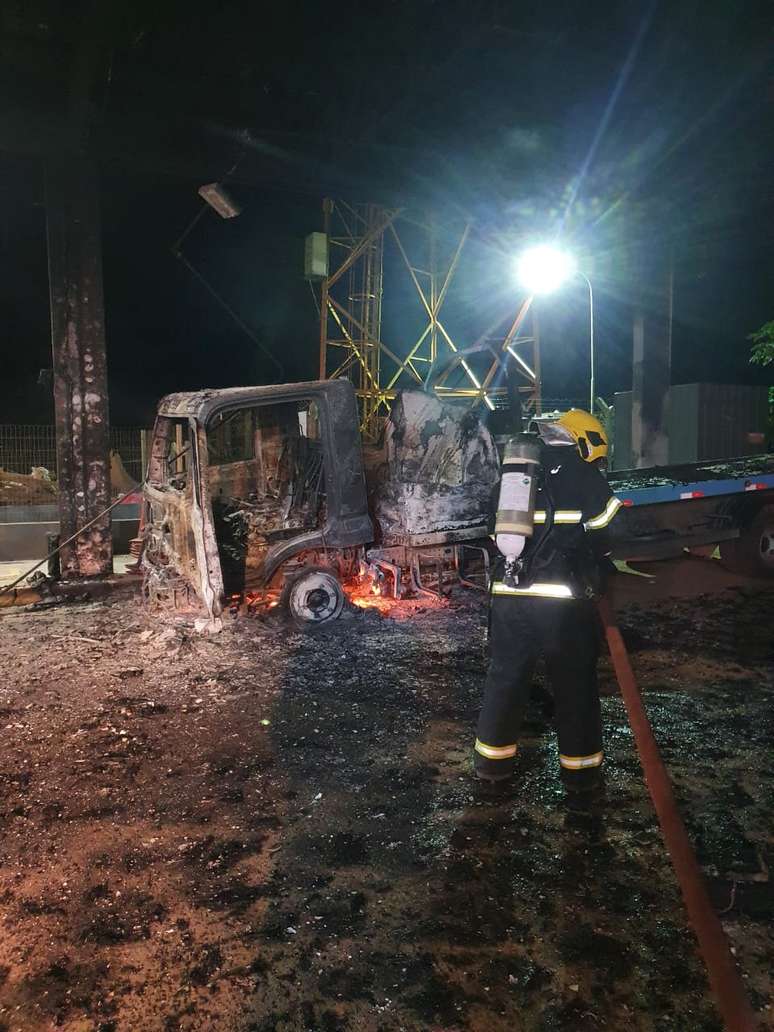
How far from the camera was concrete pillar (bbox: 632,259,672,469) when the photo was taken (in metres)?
13.3

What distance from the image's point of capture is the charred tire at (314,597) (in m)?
6.89

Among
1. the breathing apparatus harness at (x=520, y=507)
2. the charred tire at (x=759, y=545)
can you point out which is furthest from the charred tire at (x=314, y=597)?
the charred tire at (x=759, y=545)

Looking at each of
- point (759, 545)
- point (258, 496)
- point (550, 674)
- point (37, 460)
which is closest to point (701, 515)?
point (759, 545)

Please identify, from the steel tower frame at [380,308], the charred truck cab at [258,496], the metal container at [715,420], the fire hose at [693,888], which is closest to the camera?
the fire hose at [693,888]

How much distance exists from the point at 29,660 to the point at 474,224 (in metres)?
9.79

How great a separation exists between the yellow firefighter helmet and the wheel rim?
3.54 m

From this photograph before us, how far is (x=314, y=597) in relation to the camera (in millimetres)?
6973

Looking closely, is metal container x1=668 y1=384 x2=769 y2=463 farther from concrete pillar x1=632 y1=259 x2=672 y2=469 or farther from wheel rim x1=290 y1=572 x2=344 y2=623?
wheel rim x1=290 y1=572 x2=344 y2=623

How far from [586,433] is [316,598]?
3.72 metres

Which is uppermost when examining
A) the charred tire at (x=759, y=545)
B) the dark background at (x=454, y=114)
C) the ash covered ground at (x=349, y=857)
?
the dark background at (x=454, y=114)

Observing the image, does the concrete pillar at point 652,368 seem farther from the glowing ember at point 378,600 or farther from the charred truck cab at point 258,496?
the charred truck cab at point 258,496

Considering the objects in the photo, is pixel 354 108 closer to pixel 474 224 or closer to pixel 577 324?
pixel 474 224

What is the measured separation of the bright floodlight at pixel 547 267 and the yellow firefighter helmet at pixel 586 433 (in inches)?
331

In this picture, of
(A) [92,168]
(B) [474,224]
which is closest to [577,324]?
(B) [474,224]
